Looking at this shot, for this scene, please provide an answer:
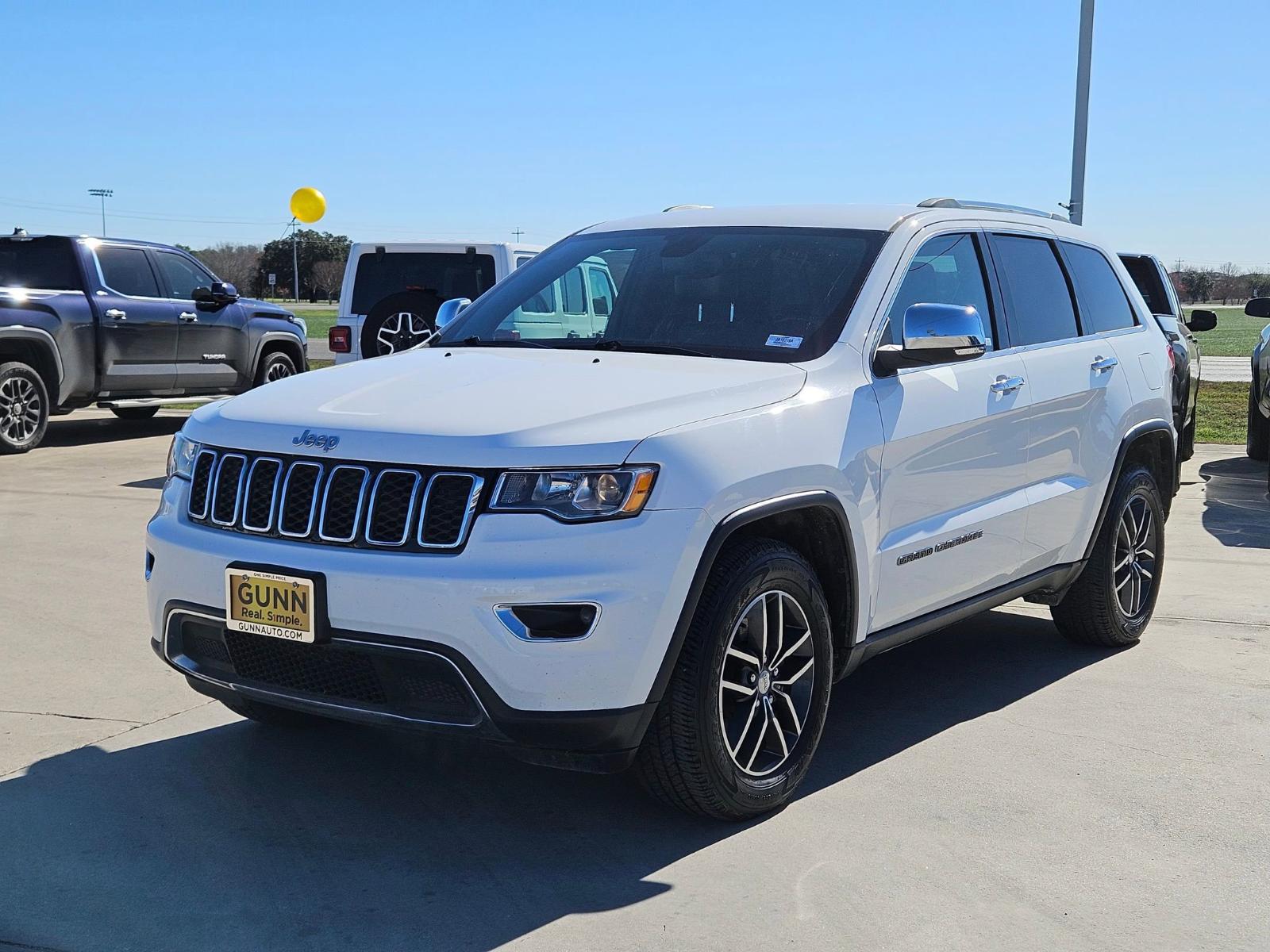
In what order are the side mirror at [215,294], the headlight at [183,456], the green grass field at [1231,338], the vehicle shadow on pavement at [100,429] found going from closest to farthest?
the headlight at [183,456] < the vehicle shadow on pavement at [100,429] < the side mirror at [215,294] < the green grass field at [1231,338]

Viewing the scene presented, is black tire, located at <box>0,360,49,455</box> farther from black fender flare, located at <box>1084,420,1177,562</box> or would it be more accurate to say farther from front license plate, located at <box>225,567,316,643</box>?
black fender flare, located at <box>1084,420,1177,562</box>

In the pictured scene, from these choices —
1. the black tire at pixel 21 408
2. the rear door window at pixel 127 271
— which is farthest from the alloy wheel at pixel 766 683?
the rear door window at pixel 127 271

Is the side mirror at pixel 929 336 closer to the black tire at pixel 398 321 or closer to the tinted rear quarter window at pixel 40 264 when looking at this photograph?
the black tire at pixel 398 321

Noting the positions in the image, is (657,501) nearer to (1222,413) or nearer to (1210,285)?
(1222,413)

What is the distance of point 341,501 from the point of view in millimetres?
3846

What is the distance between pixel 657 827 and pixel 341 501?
4.36ft

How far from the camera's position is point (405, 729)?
3.78m

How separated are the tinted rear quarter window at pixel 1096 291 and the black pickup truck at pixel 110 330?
10032mm

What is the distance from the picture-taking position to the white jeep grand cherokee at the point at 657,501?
3672 millimetres

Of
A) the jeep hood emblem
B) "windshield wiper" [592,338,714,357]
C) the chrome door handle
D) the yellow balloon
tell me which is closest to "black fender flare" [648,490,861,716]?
"windshield wiper" [592,338,714,357]

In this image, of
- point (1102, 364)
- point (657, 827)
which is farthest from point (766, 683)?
point (1102, 364)

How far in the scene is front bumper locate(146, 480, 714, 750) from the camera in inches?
142

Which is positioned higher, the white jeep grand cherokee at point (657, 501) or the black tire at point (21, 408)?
the white jeep grand cherokee at point (657, 501)

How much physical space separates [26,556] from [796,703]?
17.7 ft
